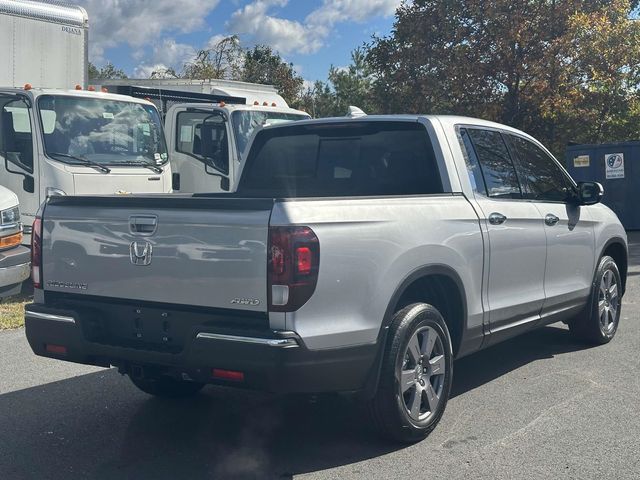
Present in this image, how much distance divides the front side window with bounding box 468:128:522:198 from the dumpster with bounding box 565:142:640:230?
11119 millimetres

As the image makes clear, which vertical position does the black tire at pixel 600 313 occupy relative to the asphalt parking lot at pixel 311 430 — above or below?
above

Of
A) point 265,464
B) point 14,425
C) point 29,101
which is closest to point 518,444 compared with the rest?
point 265,464

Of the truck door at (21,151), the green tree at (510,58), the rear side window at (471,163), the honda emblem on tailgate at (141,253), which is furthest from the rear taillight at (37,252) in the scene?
the green tree at (510,58)

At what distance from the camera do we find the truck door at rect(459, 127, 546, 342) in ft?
17.1

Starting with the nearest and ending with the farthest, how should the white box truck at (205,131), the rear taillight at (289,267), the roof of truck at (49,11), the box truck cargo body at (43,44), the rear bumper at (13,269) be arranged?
the rear taillight at (289,267), the rear bumper at (13,269), the box truck cargo body at (43,44), the roof of truck at (49,11), the white box truck at (205,131)

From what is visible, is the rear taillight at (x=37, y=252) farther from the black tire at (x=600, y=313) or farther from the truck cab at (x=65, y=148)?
the truck cab at (x=65, y=148)

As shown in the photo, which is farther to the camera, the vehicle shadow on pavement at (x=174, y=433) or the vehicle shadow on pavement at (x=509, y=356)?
the vehicle shadow on pavement at (x=509, y=356)

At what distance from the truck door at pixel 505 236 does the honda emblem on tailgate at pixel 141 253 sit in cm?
214

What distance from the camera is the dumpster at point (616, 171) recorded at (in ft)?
52.0

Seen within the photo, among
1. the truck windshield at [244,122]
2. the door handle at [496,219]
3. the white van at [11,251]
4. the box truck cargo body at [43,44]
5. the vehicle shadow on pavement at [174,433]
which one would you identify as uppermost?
the box truck cargo body at [43,44]

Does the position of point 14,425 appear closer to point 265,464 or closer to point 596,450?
point 265,464

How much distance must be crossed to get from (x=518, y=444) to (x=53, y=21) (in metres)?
9.65

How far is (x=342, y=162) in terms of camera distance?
18.0 feet

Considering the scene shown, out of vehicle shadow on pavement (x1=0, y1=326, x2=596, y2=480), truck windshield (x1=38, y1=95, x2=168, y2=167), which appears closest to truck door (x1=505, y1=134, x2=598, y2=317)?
vehicle shadow on pavement (x1=0, y1=326, x2=596, y2=480)
